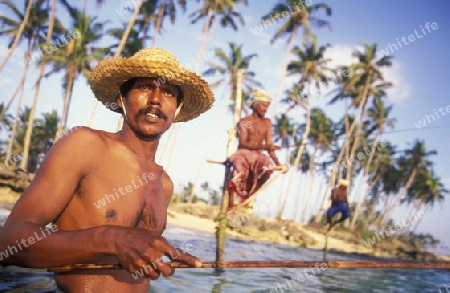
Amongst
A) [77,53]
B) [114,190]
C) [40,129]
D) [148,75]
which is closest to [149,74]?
[148,75]

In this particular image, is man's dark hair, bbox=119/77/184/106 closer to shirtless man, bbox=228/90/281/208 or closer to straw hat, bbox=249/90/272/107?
straw hat, bbox=249/90/272/107

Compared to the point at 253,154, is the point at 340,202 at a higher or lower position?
lower

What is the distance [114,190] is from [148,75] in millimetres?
730

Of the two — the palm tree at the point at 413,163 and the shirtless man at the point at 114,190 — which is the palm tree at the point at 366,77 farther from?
the shirtless man at the point at 114,190

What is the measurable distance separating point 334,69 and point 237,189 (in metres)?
29.5

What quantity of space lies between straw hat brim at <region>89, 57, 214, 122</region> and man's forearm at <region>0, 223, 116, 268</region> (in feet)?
3.74

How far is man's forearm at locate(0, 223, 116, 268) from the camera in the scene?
115cm

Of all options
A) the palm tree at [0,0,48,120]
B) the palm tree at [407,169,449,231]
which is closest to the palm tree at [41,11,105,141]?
the palm tree at [0,0,48,120]

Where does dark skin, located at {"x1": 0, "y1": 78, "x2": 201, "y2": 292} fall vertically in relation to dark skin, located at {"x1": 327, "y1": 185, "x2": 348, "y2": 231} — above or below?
below

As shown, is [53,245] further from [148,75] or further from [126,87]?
[126,87]

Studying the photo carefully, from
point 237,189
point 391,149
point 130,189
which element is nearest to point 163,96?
point 130,189

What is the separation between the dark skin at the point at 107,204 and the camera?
1157 millimetres

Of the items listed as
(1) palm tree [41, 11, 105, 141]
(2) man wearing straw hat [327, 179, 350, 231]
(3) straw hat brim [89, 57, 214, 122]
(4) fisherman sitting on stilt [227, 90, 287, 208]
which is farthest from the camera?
(1) palm tree [41, 11, 105, 141]

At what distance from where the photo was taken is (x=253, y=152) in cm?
782
